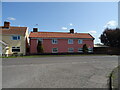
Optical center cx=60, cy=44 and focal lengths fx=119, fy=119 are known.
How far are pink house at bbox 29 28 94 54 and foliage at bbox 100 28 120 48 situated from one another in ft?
30.4

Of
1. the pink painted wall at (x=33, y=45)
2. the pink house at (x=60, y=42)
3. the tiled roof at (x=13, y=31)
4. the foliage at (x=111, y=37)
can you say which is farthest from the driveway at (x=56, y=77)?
the foliage at (x=111, y=37)

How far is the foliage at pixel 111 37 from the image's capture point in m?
38.3

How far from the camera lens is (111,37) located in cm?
4025

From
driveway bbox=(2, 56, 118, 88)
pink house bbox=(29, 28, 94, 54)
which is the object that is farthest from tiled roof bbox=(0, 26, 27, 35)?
driveway bbox=(2, 56, 118, 88)

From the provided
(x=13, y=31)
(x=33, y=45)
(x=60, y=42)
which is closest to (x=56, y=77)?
(x=33, y=45)

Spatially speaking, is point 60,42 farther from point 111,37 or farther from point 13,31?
point 111,37

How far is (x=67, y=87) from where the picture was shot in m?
5.11

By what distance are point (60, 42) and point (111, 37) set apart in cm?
1884

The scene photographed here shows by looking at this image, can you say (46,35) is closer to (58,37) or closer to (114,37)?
(58,37)

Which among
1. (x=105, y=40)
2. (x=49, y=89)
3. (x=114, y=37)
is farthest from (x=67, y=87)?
(x=105, y=40)

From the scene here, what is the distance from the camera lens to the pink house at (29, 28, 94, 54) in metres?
31.3

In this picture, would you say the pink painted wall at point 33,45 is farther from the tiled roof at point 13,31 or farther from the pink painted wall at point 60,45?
the tiled roof at point 13,31

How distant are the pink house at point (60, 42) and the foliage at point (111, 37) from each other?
9266mm

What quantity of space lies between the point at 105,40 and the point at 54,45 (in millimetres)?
21599
